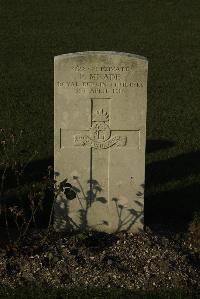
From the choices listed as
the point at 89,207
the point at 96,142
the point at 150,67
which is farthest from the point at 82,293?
the point at 150,67

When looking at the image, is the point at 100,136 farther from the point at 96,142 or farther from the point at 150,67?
the point at 150,67

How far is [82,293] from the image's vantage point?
19.2ft

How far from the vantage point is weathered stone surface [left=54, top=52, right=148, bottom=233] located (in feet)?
21.0

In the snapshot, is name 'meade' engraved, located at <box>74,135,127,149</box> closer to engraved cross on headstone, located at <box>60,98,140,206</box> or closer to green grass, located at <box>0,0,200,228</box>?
engraved cross on headstone, located at <box>60,98,140,206</box>

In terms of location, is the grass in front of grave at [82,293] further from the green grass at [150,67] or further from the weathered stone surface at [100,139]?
the green grass at [150,67]

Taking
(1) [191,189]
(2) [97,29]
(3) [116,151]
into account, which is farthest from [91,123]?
(2) [97,29]

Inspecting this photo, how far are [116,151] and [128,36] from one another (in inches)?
717

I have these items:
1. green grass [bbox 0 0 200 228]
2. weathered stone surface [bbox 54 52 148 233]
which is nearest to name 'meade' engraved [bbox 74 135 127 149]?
weathered stone surface [bbox 54 52 148 233]

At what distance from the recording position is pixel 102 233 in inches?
269

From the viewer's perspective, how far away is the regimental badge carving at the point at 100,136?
653 centimetres

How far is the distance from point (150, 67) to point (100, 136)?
480 inches

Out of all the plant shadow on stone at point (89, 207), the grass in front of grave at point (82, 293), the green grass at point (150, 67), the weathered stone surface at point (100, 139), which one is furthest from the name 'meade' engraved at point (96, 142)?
the grass in front of grave at point (82, 293)

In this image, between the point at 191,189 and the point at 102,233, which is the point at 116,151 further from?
the point at 191,189

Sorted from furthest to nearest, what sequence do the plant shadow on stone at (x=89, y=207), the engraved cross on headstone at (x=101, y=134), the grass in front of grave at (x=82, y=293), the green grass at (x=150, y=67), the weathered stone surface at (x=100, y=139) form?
the green grass at (x=150, y=67)
the plant shadow on stone at (x=89, y=207)
the engraved cross on headstone at (x=101, y=134)
the weathered stone surface at (x=100, y=139)
the grass in front of grave at (x=82, y=293)
